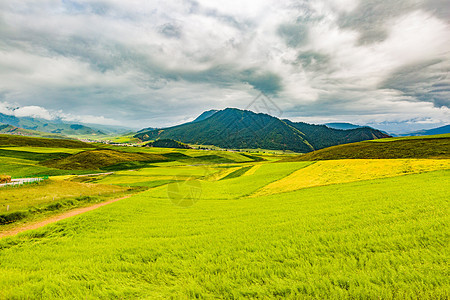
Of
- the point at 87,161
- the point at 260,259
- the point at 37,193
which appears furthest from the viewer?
the point at 87,161

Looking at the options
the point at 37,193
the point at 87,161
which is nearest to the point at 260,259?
the point at 37,193

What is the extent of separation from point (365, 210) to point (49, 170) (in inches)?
4142

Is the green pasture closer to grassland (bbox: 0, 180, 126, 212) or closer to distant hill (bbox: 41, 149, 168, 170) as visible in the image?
grassland (bbox: 0, 180, 126, 212)

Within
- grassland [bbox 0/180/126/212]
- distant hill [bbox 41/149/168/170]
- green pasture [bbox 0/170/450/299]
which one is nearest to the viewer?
green pasture [bbox 0/170/450/299]

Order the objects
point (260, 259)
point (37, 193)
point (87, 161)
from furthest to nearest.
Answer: point (87, 161) < point (37, 193) < point (260, 259)

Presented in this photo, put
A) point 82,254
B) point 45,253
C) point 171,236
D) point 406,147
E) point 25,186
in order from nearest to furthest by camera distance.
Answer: point 82,254 < point 45,253 < point 171,236 < point 25,186 < point 406,147

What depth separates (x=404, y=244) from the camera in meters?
7.16

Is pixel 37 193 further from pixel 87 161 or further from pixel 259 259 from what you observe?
pixel 87 161

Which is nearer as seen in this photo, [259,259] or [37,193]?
[259,259]

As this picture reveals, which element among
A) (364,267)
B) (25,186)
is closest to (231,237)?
(364,267)

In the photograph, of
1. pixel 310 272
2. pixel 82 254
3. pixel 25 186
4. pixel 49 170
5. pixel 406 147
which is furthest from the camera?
pixel 49 170

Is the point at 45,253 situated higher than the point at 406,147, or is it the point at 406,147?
the point at 406,147

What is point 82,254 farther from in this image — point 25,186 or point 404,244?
point 25,186

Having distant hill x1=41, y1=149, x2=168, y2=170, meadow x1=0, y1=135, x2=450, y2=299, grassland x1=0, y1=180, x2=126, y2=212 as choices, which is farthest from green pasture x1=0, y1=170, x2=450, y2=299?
distant hill x1=41, y1=149, x2=168, y2=170
